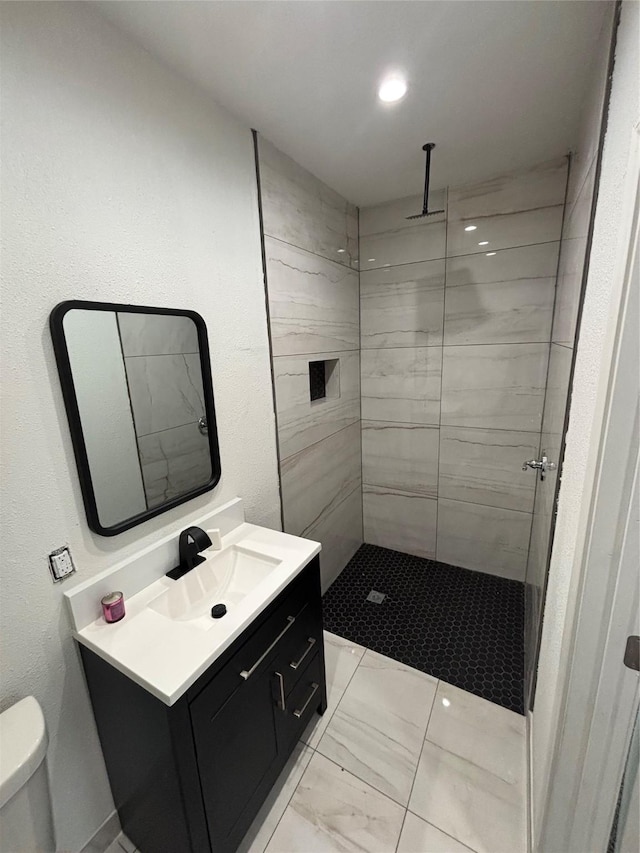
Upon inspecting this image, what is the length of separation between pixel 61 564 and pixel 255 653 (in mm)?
619

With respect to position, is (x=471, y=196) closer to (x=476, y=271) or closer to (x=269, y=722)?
(x=476, y=271)

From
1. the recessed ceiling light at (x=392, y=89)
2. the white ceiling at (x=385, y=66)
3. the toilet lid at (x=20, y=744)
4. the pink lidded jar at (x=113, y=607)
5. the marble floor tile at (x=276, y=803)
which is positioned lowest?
the marble floor tile at (x=276, y=803)

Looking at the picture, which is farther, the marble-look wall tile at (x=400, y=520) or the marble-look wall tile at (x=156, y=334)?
the marble-look wall tile at (x=400, y=520)

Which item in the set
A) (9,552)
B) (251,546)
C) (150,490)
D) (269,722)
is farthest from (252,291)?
(269,722)

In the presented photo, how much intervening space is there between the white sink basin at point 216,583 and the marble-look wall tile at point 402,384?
57.6 inches

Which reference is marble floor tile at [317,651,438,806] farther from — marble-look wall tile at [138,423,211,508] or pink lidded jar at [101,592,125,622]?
marble-look wall tile at [138,423,211,508]

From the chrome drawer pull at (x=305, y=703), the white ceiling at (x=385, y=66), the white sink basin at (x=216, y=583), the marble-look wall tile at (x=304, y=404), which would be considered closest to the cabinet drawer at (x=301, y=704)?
the chrome drawer pull at (x=305, y=703)

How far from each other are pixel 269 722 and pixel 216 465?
35.5 inches

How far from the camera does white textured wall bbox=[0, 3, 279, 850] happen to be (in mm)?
850

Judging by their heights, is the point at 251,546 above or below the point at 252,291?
below

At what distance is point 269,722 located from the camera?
117cm

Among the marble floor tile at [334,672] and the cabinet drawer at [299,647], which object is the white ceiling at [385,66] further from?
the marble floor tile at [334,672]

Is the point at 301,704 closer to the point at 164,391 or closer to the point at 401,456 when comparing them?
the point at 164,391

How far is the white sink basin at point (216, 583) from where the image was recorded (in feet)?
3.90
